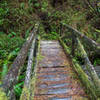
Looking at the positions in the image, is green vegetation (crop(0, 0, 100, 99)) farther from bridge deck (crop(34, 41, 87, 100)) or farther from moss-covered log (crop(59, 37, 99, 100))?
moss-covered log (crop(59, 37, 99, 100))

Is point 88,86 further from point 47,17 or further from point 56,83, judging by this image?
point 47,17

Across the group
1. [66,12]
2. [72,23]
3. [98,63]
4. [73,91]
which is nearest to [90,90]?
[73,91]

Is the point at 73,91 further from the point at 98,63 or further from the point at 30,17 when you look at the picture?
the point at 30,17

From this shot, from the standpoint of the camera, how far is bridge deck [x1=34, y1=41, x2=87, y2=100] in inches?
93.5

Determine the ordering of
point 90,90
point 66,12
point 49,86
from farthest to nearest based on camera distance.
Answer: point 66,12, point 49,86, point 90,90

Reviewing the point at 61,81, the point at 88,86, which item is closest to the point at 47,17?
the point at 61,81

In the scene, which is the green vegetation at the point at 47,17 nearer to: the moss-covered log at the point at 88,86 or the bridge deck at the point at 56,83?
the bridge deck at the point at 56,83

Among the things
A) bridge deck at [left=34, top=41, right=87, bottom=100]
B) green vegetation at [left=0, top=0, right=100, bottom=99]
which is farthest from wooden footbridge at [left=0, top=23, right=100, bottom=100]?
green vegetation at [left=0, top=0, right=100, bottom=99]

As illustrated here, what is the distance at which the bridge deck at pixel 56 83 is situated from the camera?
2.38m

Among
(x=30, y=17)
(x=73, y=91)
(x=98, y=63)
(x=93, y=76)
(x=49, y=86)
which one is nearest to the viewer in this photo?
(x=93, y=76)

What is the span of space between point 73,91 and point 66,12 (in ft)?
33.7

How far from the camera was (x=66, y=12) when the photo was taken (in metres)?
11.3

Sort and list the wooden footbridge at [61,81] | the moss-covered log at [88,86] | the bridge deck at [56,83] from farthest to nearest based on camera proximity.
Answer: the bridge deck at [56,83]
the moss-covered log at [88,86]
the wooden footbridge at [61,81]

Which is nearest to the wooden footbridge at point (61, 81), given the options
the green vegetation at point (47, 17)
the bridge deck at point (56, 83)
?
the bridge deck at point (56, 83)
